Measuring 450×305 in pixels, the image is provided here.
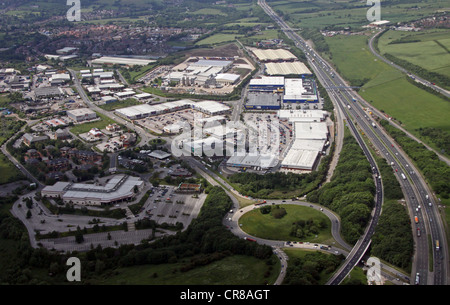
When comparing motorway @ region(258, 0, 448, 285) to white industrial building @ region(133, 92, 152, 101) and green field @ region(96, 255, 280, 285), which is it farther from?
white industrial building @ region(133, 92, 152, 101)

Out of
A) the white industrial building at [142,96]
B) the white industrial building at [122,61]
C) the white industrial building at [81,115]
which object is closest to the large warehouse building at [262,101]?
the white industrial building at [142,96]

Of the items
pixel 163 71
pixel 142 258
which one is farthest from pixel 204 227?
pixel 163 71

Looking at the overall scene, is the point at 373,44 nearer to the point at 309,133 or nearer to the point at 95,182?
the point at 309,133

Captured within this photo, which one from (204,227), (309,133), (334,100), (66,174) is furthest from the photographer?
(334,100)

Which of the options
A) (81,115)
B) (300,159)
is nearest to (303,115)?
(300,159)

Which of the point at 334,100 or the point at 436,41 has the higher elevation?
the point at 436,41

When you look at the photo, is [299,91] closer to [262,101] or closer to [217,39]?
[262,101]

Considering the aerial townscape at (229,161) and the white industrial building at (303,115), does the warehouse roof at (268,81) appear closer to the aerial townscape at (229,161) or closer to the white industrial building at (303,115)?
the aerial townscape at (229,161)
